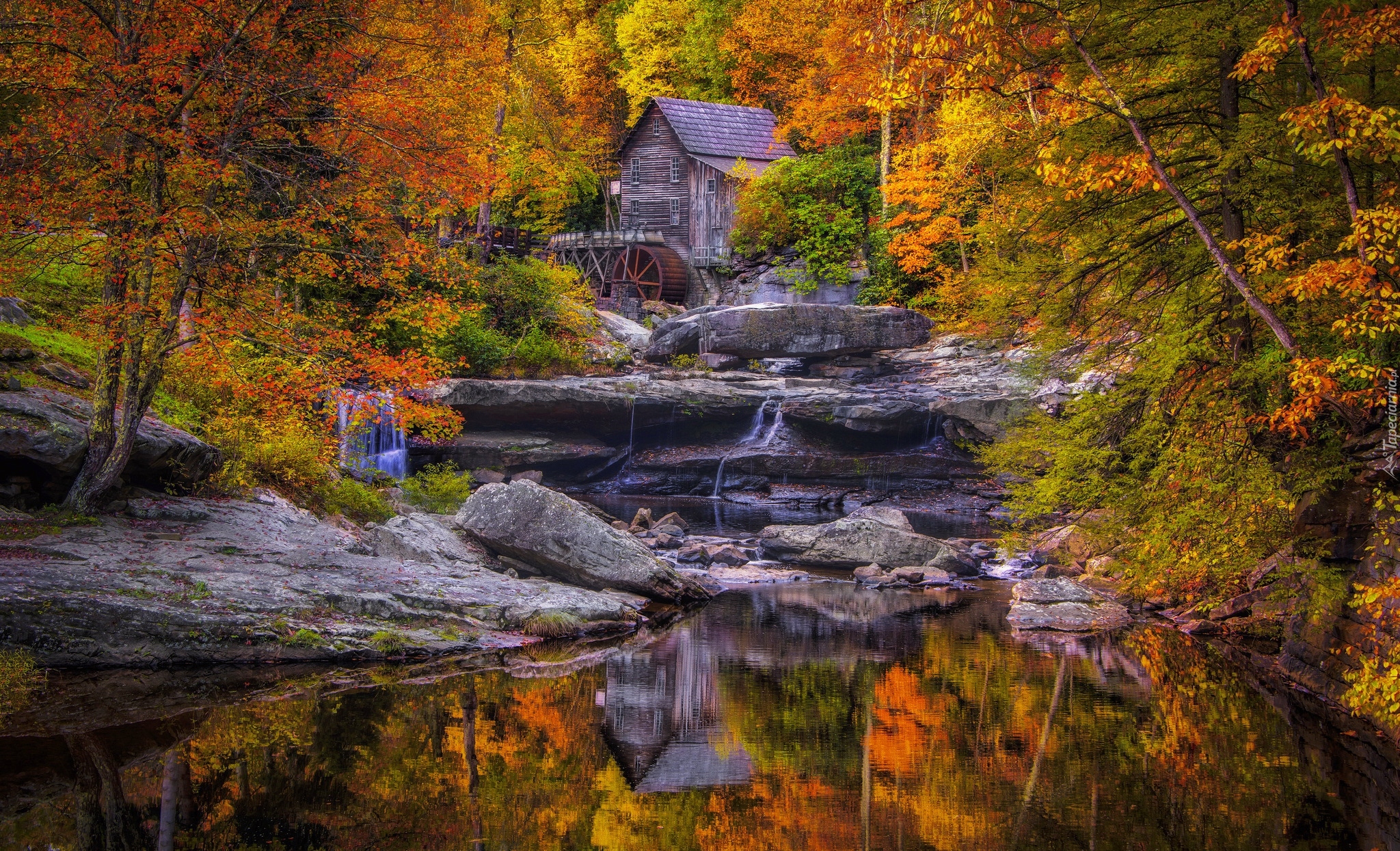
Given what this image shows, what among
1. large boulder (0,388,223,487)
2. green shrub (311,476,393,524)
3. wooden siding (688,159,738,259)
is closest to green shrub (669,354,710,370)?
wooden siding (688,159,738,259)

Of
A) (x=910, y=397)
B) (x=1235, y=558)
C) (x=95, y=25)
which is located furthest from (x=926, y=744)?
(x=910, y=397)

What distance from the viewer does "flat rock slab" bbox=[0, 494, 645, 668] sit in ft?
28.9

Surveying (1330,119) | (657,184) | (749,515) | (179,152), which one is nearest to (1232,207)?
(1330,119)

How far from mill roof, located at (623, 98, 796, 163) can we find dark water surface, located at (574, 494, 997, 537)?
17.2 metres

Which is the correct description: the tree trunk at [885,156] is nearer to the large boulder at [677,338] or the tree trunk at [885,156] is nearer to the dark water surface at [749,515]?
the large boulder at [677,338]

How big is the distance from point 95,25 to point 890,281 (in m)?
23.7

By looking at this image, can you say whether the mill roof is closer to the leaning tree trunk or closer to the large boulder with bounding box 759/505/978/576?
the large boulder with bounding box 759/505/978/576

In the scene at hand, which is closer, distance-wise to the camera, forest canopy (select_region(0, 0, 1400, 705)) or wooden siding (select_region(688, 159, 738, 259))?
forest canopy (select_region(0, 0, 1400, 705))

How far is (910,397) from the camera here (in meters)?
24.9

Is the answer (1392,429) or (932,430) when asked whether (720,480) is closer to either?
(932,430)

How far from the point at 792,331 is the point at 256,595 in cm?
1946

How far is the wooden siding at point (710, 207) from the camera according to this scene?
38.1 m

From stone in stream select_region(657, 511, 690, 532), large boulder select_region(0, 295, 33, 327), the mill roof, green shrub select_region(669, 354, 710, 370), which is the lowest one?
stone in stream select_region(657, 511, 690, 532)

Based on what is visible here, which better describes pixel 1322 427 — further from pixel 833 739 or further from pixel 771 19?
pixel 771 19
